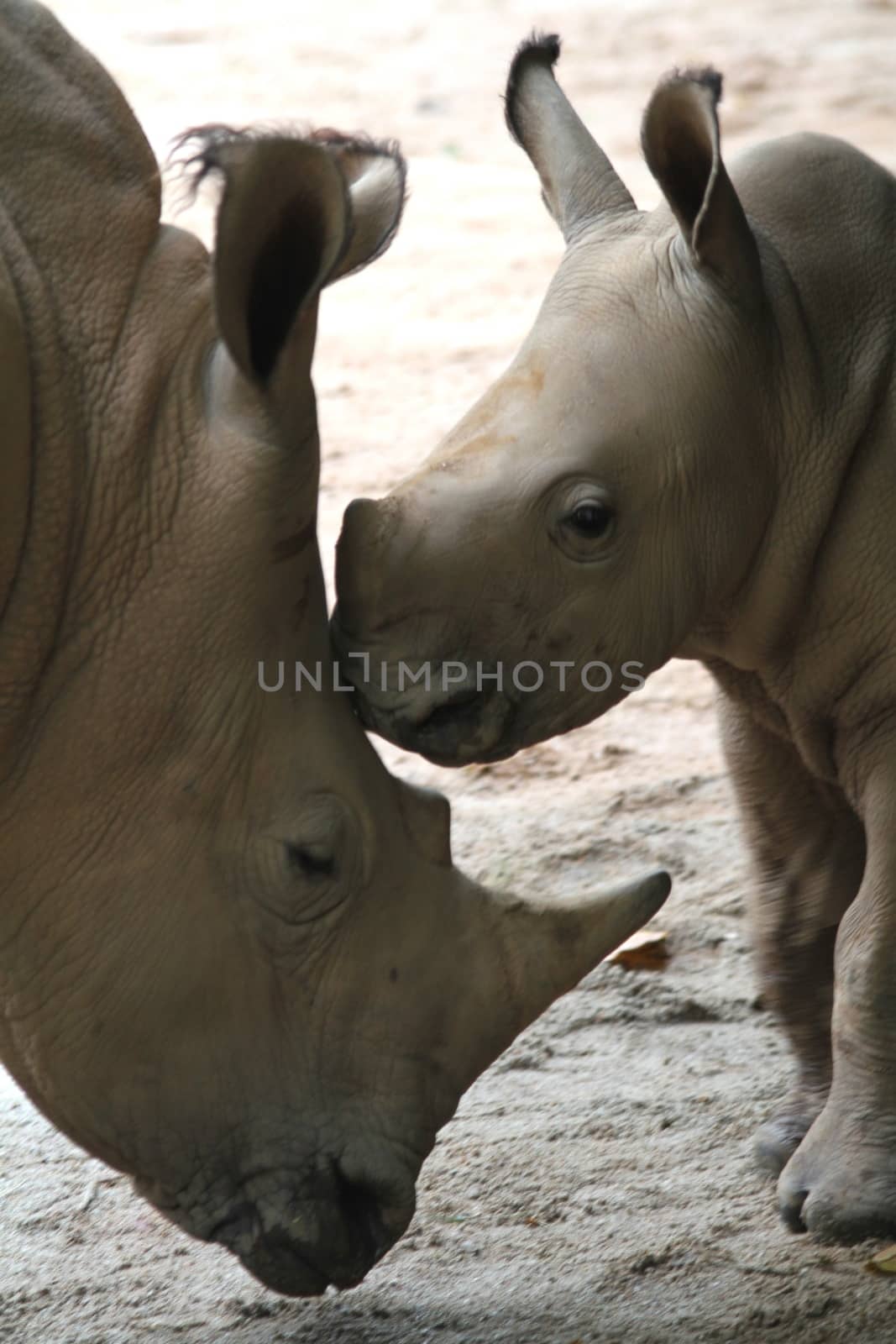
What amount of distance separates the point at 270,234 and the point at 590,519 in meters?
0.95

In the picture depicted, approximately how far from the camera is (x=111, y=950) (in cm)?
316

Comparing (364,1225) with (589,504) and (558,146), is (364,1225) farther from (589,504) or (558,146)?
(558,146)

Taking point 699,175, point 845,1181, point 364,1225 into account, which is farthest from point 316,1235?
point 699,175

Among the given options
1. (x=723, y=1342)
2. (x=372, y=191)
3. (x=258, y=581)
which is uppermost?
(x=372, y=191)

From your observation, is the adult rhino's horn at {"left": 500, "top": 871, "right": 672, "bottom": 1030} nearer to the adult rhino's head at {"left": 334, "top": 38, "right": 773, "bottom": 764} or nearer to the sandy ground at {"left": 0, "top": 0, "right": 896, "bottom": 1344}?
the adult rhino's head at {"left": 334, "top": 38, "right": 773, "bottom": 764}

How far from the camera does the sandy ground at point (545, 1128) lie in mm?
3553

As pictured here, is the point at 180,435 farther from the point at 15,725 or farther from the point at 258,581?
the point at 15,725

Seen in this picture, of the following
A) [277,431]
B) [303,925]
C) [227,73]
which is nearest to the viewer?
[277,431]

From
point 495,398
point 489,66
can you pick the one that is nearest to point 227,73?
point 489,66

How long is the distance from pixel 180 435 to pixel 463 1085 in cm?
105

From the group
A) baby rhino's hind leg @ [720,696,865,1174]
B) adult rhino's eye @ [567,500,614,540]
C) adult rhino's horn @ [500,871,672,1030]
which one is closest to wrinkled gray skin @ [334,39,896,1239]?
adult rhino's eye @ [567,500,614,540]

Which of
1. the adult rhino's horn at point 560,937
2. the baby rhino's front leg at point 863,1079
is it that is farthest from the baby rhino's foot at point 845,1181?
the adult rhino's horn at point 560,937

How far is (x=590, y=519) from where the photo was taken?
373 cm

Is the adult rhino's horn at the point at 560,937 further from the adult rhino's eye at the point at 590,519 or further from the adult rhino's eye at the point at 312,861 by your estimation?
the adult rhino's eye at the point at 590,519
